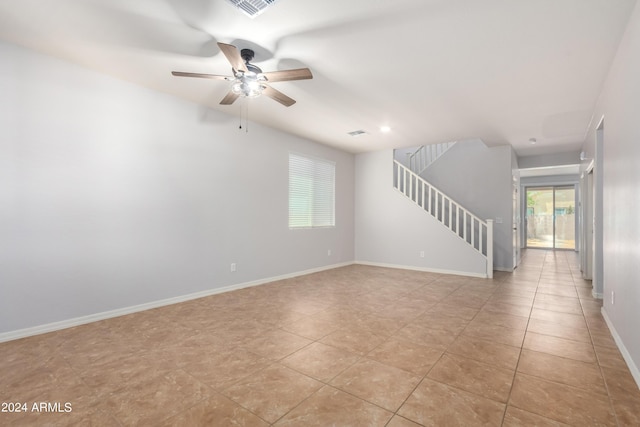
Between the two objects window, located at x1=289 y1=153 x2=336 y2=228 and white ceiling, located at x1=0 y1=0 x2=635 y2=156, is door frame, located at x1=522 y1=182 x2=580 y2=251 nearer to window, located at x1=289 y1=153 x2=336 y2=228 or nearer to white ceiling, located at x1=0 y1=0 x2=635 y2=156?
white ceiling, located at x1=0 y1=0 x2=635 y2=156

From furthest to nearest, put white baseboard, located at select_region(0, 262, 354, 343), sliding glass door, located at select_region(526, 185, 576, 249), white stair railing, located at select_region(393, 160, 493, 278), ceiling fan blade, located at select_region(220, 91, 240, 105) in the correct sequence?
sliding glass door, located at select_region(526, 185, 576, 249) < white stair railing, located at select_region(393, 160, 493, 278) < ceiling fan blade, located at select_region(220, 91, 240, 105) < white baseboard, located at select_region(0, 262, 354, 343)

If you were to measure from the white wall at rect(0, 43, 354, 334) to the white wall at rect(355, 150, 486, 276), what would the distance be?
3004 mm

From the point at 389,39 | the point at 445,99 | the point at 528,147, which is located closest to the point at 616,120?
the point at 445,99

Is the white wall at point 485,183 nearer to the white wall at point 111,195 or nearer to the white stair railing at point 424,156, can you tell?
the white stair railing at point 424,156

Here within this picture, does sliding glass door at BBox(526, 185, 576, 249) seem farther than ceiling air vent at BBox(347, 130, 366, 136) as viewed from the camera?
Yes

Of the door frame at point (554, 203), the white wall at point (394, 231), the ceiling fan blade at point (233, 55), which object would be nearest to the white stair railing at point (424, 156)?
the white wall at point (394, 231)

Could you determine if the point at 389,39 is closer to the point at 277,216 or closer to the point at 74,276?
the point at 277,216

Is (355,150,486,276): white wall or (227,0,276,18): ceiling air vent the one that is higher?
(227,0,276,18): ceiling air vent

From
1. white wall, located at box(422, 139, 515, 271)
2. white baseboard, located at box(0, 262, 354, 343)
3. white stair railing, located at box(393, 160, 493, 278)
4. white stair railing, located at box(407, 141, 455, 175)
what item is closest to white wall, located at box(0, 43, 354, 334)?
white baseboard, located at box(0, 262, 354, 343)

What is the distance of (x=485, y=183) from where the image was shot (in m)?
6.71

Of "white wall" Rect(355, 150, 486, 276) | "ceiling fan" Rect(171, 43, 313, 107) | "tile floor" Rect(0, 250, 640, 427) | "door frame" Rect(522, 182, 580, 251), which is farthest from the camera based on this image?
"door frame" Rect(522, 182, 580, 251)

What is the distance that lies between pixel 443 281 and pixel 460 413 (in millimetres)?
3875

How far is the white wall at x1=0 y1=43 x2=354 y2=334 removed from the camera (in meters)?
2.84

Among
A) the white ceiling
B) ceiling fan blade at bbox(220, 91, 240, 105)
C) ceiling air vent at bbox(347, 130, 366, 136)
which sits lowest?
ceiling fan blade at bbox(220, 91, 240, 105)
